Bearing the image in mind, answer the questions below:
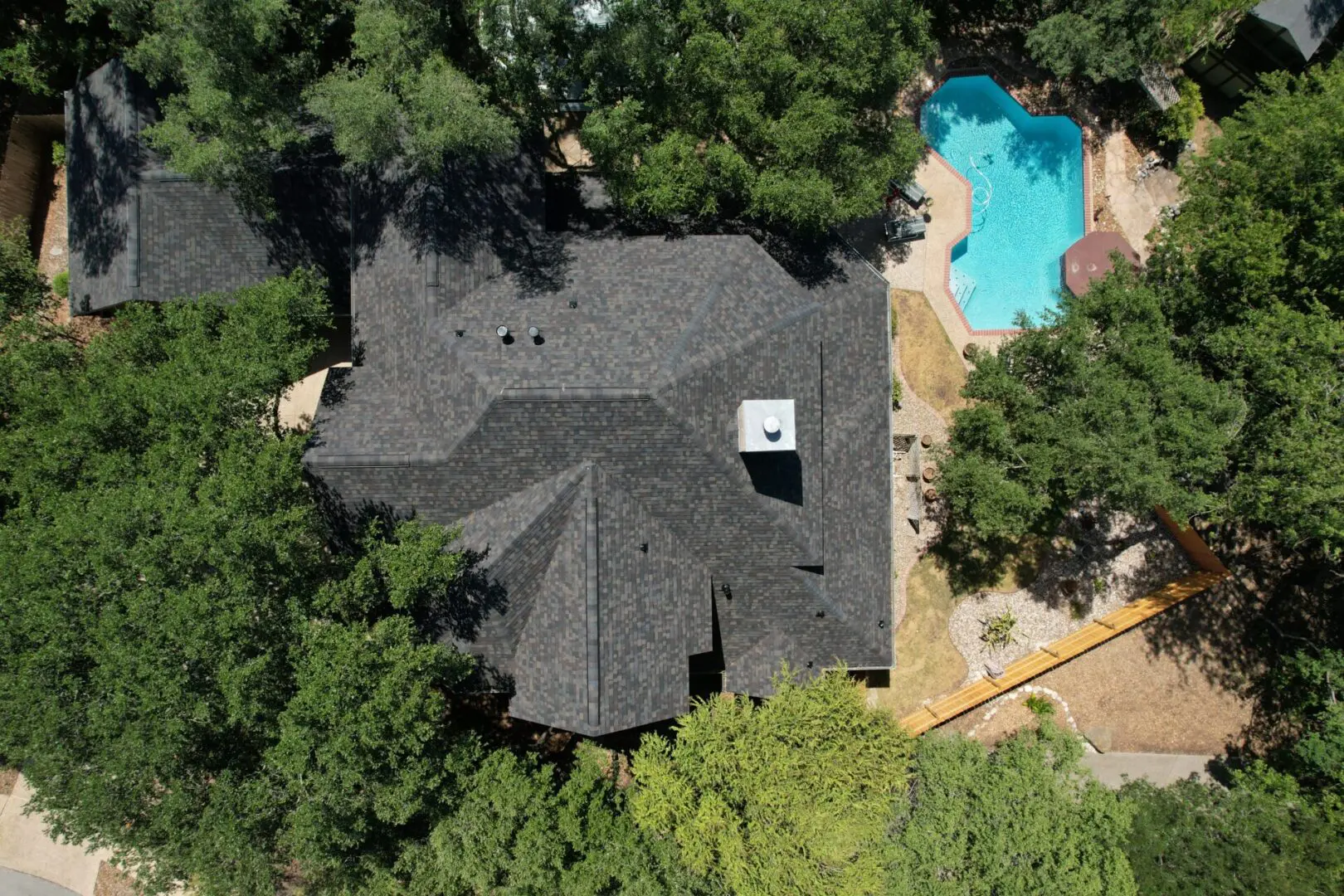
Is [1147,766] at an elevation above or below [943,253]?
below

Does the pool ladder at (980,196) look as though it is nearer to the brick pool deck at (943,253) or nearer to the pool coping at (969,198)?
the pool coping at (969,198)

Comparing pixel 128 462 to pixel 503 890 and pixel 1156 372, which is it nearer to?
pixel 503 890

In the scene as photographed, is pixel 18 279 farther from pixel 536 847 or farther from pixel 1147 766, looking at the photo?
pixel 1147 766

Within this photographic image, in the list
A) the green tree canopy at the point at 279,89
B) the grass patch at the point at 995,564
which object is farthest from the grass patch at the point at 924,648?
the green tree canopy at the point at 279,89

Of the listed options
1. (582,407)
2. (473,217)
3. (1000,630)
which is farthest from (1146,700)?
(473,217)

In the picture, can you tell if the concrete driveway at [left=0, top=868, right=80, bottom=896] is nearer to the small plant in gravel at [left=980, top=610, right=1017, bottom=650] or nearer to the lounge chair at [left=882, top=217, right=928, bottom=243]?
the small plant in gravel at [left=980, top=610, right=1017, bottom=650]

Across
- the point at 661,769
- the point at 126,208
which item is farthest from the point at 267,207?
the point at 661,769
